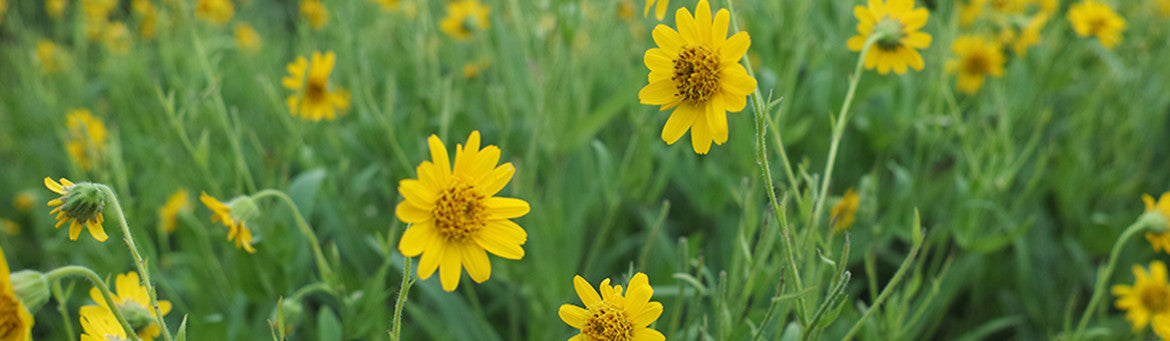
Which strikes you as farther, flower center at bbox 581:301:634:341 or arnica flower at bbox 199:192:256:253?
arnica flower at bbox 199:192:256:253

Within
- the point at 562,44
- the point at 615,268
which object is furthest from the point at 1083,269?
the point at 562,44

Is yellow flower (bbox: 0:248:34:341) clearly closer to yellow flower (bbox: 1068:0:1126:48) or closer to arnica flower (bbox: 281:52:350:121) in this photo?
arnica flower (bbox: 281:52:350:121)

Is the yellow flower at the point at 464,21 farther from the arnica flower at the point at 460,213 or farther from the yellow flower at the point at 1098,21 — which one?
the yellow flower at the point at 1098,21

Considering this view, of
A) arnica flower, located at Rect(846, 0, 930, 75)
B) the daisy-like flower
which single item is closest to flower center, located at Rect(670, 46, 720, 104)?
the daisy-like flower

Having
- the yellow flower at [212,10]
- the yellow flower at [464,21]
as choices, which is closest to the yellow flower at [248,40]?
the yellow flower at [212,10]

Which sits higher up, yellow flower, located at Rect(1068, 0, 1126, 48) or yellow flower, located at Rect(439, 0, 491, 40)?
yellow flower, located at Rect(439, 0, 491, 40)

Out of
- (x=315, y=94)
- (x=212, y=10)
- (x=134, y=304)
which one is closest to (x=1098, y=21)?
(x=315, y=94)

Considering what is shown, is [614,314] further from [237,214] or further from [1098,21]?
[1098,21]

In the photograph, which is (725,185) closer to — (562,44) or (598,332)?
(562,44)
